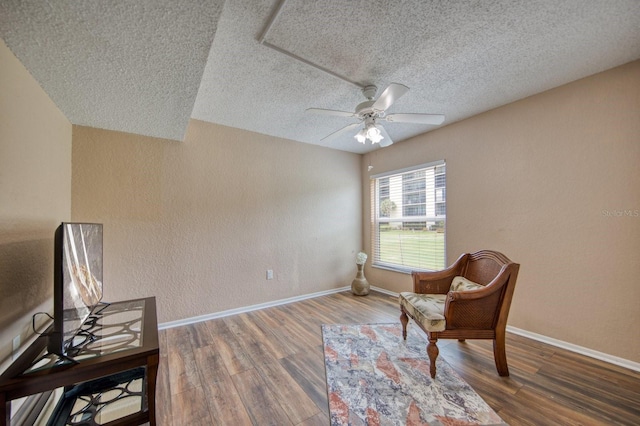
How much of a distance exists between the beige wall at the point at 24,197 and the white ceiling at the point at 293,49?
7.0 inches

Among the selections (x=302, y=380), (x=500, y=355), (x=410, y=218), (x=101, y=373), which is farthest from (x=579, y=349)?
(x=101, y=373)

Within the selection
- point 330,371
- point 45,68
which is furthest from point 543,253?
point 45,68

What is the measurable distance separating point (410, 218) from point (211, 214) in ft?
9.28

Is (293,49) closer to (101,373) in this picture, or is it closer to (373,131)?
(373,131)

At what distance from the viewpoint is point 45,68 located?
1.44 metres

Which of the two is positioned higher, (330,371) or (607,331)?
(607,331)

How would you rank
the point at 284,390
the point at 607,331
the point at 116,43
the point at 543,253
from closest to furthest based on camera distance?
the point at 116,43 → the point at 284,390 → the point at 607,331 → the point at 543,253

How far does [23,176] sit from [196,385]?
175 cm

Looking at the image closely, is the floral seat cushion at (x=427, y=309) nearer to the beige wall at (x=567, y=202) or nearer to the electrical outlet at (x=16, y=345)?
the beige wall at (x=567, y=202)

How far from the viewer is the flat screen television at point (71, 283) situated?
102 cm

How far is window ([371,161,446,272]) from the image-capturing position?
3244 millimetres

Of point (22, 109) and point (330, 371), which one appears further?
point (330, 371)

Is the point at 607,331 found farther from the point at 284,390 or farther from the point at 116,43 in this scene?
the point at 116,43

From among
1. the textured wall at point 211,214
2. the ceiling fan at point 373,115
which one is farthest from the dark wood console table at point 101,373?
the ceiling fan at point 373,115
